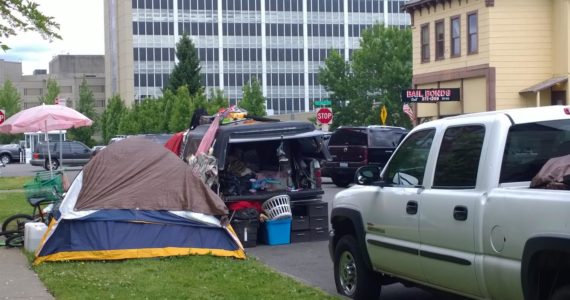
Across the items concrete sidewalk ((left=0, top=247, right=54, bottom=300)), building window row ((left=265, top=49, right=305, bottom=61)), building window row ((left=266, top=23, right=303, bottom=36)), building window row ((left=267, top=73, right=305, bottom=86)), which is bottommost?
concrete sidewalk ((left=0, top=247, right=54, bottom=300))

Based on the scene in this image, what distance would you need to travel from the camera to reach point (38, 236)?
1265 centimetres

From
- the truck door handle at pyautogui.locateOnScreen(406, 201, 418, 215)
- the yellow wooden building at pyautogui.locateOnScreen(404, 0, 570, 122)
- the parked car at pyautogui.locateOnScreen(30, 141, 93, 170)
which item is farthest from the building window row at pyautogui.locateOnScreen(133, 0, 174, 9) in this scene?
the truck door handle at pyautogui.locateOnScreen(406, 201, 418, 215)

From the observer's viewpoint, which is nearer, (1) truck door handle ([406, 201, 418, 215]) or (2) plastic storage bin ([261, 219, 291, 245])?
(1) truck door handle ([406, 201, 418, 215])

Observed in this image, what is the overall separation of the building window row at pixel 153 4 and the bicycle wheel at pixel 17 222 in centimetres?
7989

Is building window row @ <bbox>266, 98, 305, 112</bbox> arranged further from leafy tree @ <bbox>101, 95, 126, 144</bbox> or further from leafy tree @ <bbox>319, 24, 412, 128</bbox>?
leafy tree @ <bbox>319, 24, 412, 128</bbox>

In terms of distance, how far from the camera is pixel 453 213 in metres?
6.90

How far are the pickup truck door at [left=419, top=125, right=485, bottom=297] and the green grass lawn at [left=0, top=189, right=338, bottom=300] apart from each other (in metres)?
2.20

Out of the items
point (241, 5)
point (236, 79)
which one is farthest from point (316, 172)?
point (241, 5)

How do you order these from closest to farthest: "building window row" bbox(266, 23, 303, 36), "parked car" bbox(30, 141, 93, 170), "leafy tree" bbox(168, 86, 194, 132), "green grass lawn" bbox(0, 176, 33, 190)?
"green grass lawn" bbox(0, 176, 33, 190) → "parked car" bbox(30, 141, 93, 170) → "leafy tree" bbox(168, 86, 194, 132) → "building window row" bbox(266, 23, 303, 36)

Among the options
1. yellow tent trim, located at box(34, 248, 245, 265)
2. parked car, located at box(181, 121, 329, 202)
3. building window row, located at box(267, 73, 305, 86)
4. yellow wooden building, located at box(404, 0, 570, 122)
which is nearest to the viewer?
yellow tent trim, located at box(34, 248, 245, 265)

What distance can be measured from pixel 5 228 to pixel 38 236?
206cm

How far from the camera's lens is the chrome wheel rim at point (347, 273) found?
29.4ft

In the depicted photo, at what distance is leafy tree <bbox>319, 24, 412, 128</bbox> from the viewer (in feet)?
209

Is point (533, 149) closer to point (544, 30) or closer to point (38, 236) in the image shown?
point (38, 236)
